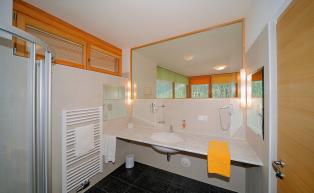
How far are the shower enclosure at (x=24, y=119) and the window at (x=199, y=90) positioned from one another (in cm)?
184

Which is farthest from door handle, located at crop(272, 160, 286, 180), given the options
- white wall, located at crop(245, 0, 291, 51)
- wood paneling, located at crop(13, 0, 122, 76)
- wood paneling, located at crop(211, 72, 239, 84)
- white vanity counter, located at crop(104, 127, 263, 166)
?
wood paneling, located at crop(13, 0, 122, 76)

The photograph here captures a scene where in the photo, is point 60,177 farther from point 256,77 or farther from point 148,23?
point 256,77

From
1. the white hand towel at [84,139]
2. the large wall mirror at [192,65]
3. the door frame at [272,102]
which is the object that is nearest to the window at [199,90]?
the large wall mirror at [192,65]

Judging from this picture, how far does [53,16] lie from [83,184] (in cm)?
232

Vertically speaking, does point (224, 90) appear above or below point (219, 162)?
above

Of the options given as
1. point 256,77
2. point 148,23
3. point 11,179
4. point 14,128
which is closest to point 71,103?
point 14,128

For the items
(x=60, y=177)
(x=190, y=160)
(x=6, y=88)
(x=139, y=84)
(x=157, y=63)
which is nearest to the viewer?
(x=6, y=88)

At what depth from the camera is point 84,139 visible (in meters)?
1.68

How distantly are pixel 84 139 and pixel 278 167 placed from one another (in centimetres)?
205

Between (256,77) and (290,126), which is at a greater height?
(256,77)

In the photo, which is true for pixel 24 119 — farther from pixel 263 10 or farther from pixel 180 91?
pixel 263 10

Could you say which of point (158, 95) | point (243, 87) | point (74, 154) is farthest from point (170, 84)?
point (74, 154)

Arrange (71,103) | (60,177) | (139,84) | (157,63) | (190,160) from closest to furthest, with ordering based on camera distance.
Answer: (60,177), (71,103), (190,160), (157,63), (139,84)

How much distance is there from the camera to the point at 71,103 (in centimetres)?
159
